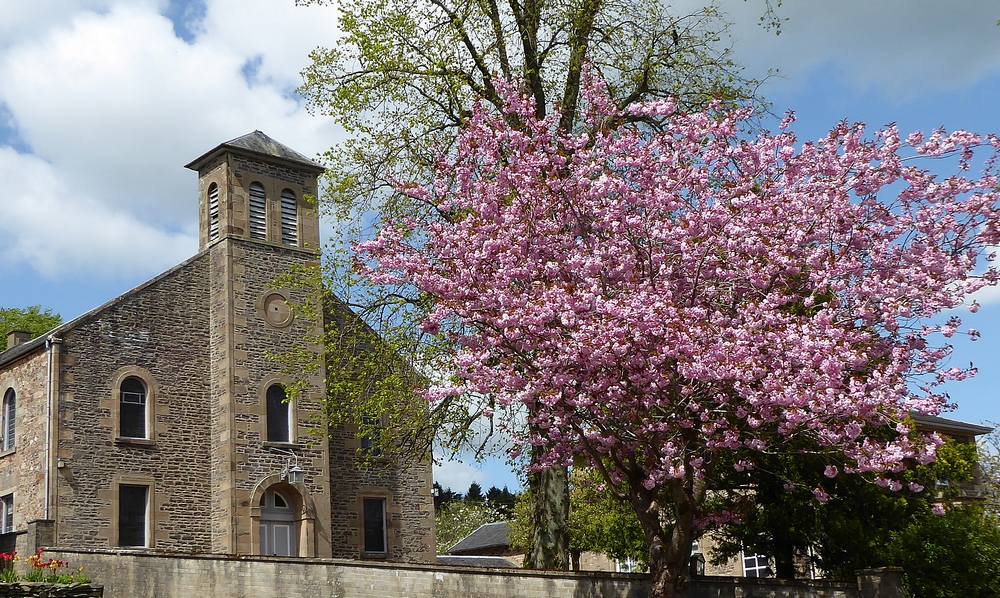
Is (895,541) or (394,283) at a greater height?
(394,283)

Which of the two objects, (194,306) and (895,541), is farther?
(194,306)

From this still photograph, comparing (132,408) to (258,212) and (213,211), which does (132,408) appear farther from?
(258,212)

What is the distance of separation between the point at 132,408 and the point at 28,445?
2.57m

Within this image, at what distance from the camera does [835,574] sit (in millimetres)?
19453

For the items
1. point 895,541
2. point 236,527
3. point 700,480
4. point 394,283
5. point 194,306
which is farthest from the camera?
point 194,306

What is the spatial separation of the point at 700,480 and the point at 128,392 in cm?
1759

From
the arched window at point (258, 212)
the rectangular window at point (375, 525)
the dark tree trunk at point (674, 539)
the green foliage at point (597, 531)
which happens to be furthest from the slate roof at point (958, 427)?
the dark tree trunk at point (674, 539)

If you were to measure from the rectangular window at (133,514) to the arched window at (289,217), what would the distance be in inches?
310

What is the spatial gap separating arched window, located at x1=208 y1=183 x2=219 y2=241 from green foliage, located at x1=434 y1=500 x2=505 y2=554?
40146mm

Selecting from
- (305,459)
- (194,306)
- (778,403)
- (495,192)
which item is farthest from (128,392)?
(778,403)

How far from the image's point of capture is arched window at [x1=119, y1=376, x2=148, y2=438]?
28156mm

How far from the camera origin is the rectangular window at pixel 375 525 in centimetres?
3172

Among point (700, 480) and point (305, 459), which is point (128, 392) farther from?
point (700, 480)

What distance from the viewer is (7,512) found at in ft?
93.1
